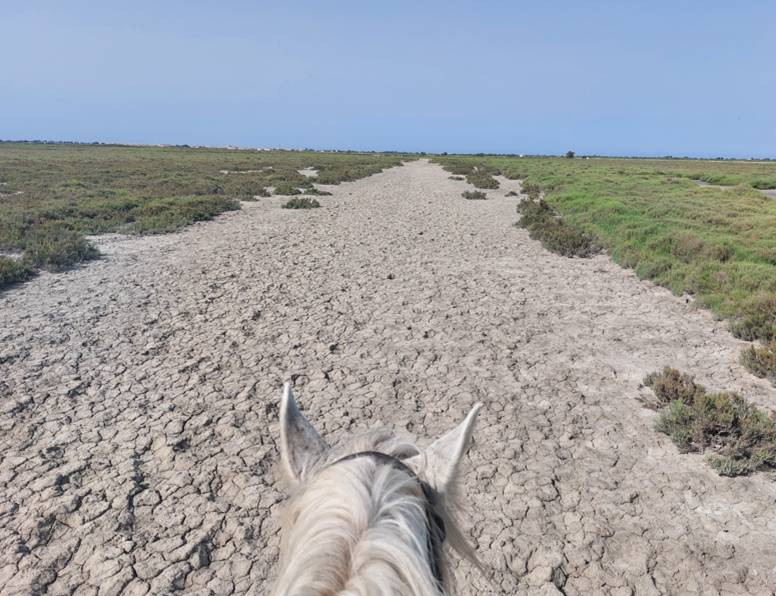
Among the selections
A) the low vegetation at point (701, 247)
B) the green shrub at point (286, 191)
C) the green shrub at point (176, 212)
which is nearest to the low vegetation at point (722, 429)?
the low vegetation at point (701, 247)

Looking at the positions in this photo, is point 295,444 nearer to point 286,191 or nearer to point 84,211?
point 84,211

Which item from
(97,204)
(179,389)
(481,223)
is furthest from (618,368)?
(97,204)

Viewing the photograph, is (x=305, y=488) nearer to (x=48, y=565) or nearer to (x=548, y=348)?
(x=48, y=565)

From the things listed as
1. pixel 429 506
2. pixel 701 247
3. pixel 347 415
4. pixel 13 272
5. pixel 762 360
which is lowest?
pixel 347 415

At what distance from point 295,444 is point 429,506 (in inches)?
21.5

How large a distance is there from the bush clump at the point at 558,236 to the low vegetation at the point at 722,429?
8252 mm

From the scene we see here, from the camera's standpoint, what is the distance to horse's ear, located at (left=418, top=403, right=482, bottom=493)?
1.57m

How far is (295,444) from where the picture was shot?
1799 millimetres

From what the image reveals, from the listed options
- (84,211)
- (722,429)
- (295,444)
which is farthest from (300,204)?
(295,444)

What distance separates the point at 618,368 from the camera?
6.32 m

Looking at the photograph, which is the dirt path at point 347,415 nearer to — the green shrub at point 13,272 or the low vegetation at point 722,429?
the low vegetation at point 722,429

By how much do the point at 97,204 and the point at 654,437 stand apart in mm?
21591

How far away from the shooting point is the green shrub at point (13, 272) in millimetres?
9647

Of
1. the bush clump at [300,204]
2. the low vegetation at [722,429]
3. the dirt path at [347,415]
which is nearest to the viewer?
the dirt path at [347,415]
